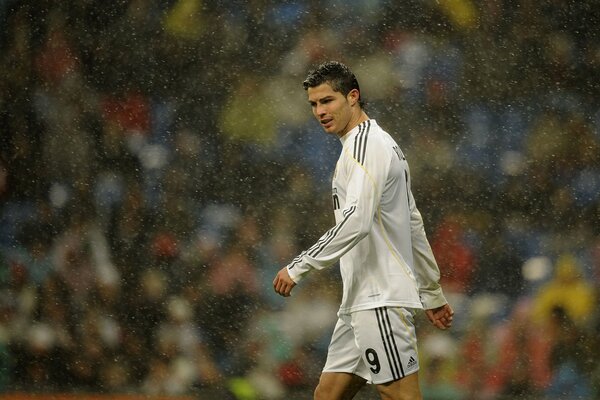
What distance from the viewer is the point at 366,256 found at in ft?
10.9

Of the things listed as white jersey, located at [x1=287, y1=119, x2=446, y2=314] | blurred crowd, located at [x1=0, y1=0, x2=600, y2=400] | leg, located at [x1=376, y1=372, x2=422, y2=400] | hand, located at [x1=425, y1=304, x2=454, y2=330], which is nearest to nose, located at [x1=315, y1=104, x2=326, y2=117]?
white jersey, located at [x1=287, y1=119, x2=446, y2=314]

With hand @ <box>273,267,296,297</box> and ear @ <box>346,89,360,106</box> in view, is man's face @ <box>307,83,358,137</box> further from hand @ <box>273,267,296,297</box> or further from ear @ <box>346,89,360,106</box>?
hand @ <box>273,267,296,297</box>

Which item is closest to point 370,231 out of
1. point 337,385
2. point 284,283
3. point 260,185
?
point 284,283

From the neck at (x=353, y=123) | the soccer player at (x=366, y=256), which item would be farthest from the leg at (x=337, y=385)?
the neck at (x=353, y=123)

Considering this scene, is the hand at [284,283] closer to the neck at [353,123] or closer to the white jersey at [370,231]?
the white jersey at [370,231]

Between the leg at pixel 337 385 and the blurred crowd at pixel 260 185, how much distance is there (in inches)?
97.5

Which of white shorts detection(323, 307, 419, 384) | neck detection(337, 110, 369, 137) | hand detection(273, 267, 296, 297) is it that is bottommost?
white shorts detection(323, 307, 419, 384)

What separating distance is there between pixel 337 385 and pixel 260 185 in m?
2.70

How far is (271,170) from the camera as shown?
603 cm

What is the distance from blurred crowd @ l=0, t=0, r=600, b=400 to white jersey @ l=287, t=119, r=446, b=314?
2.53m

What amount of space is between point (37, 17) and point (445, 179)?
2.67 m

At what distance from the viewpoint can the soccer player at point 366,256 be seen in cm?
322

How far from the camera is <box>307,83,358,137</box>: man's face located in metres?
3.42

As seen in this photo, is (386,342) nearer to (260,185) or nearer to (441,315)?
(441,315)
